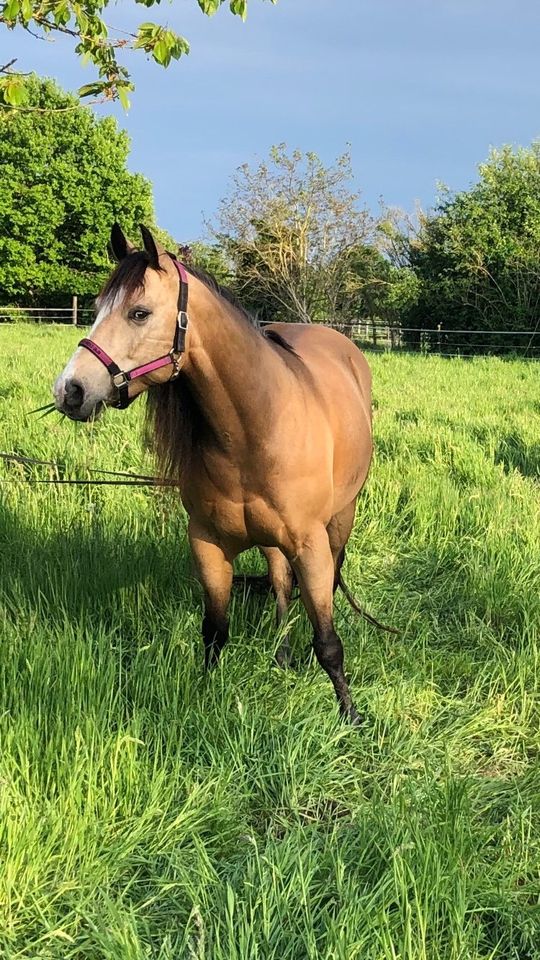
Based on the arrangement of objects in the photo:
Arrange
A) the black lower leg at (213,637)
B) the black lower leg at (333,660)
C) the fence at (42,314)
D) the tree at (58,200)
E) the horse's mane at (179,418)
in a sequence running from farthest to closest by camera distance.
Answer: the tree at (58,200) → the fence at (42,314) → the black lower leg at (213,637) → the black lower leg at (333,660) → the horse's mane at (179,418)

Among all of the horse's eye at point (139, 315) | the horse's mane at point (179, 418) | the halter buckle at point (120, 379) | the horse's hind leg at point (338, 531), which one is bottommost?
the horse's hind leg at point (338, 531)

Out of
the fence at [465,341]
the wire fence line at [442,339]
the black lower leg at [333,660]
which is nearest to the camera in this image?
the black lower leg at [333,660]

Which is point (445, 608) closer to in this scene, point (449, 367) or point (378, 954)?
point (378, 954)

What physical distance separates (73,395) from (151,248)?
1.52 feet

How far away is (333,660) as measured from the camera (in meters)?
2.59

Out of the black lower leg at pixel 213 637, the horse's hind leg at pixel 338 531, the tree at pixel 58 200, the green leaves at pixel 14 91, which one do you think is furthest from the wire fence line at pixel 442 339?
the black lower leg at pixel 213 637

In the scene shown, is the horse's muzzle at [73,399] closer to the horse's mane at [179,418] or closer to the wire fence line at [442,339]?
the horse's mane at [179,418]

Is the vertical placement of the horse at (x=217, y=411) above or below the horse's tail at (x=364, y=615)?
above

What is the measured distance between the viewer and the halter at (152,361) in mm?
1912

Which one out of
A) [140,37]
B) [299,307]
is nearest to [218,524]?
[140,37]

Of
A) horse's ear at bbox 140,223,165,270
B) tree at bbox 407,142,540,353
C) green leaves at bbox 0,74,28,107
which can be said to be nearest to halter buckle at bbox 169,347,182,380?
horse's ear at bbox 140,223,165,270

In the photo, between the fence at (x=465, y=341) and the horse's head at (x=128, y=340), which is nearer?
the horse's head at (x=128, y=340)

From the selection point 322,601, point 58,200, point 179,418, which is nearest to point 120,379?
point 179,418

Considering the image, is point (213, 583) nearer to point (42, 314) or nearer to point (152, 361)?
point (152, 361)
